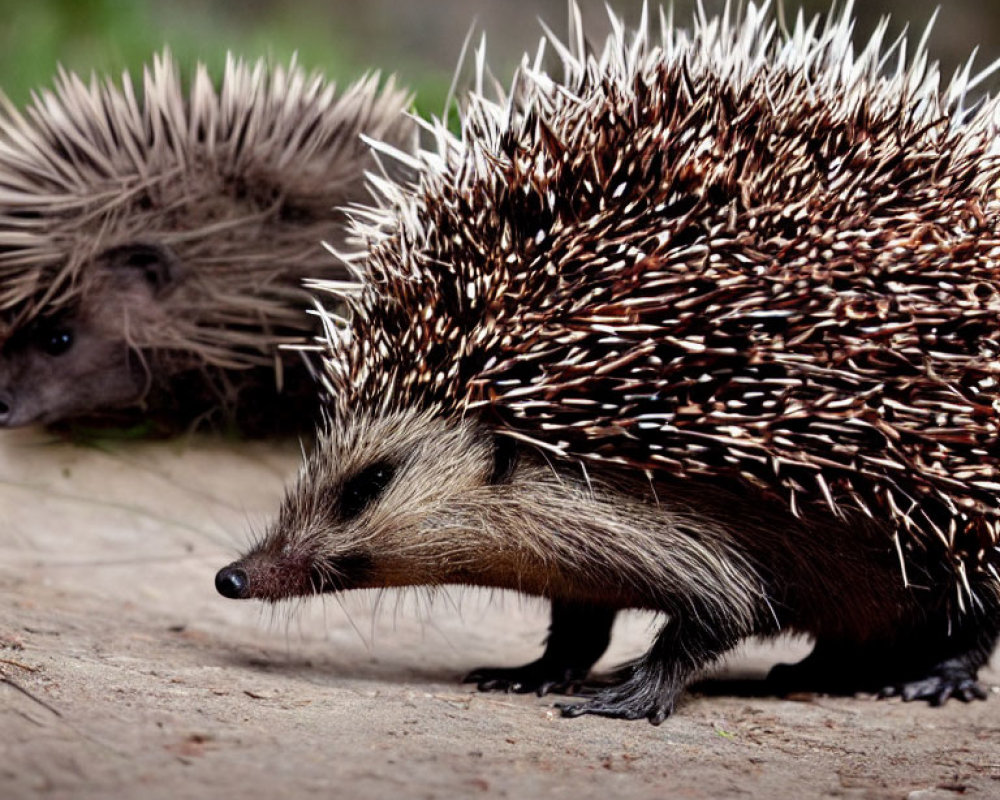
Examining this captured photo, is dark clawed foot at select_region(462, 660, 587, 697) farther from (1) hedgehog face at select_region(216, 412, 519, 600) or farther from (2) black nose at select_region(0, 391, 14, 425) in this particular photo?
(2) black nose at select_region(0, 391, 14, 425)

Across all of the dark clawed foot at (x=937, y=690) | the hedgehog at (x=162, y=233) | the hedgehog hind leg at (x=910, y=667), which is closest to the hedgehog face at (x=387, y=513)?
the hedgehog hind leg at (x=910, y=667)

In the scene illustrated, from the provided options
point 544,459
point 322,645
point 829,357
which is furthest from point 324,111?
point 829,357

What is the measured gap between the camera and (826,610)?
13.7 ft

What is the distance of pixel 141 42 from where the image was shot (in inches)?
416

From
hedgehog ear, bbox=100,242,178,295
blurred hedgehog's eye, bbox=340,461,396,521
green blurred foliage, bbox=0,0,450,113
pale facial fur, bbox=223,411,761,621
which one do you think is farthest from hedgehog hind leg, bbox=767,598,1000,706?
green blurred foliage, bbox=0,0,450,113

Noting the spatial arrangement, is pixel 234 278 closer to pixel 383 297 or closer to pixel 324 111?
pixel 324 111

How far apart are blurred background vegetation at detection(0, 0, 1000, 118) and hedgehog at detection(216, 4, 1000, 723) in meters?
4.30

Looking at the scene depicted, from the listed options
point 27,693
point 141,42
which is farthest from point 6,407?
point 141,42

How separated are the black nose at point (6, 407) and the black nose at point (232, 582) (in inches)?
110

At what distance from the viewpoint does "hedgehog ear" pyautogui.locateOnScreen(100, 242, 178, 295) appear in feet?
21.1

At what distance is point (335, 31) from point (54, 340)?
9.68 m

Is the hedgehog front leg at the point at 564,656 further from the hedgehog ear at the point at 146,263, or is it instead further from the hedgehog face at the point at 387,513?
the hedgehog ear at the point at 146,263

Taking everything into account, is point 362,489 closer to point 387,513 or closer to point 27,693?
point 387,513

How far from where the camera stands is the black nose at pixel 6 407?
6.24 meters
